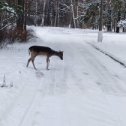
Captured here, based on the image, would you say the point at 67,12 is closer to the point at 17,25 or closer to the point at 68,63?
the point at 17,25

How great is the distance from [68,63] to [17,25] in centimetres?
1389

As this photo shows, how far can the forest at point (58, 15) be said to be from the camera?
23.8 m

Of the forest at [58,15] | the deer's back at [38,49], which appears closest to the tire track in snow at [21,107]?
the deer's back at [38,49]

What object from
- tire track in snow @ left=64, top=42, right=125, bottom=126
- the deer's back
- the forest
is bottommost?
tire track in snow @ left=64, top=42, right=125, bottom=126

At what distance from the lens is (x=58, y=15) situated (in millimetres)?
86125

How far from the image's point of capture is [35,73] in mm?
14180

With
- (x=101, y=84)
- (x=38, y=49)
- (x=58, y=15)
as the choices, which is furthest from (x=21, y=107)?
(x=58, y=15)

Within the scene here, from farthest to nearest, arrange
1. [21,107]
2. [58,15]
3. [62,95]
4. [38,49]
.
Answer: [58,15] → [38,49] → [62,95] → [21,107]

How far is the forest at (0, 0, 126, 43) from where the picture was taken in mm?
23766

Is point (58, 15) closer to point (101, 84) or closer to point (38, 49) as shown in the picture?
point (38, 49)

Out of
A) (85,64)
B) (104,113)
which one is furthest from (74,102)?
(85,64)

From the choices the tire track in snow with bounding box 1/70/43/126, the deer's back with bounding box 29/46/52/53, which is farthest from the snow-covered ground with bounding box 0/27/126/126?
the deer's back with bounding box 29/46/52/53

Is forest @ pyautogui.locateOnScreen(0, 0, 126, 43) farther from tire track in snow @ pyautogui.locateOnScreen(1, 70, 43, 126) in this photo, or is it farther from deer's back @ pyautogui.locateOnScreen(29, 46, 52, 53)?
tire track in snow @ pyautogui.locateOnScreen(1, 70, 43, 126)

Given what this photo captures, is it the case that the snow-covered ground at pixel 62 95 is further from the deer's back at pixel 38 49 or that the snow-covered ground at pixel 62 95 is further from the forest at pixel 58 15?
the forest at pixel 58 15
